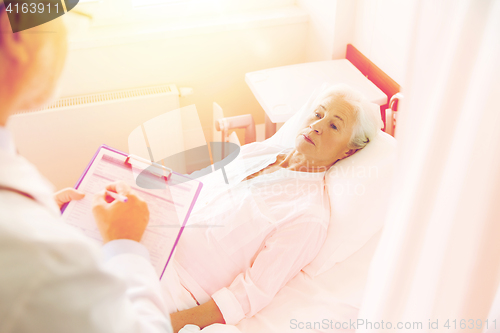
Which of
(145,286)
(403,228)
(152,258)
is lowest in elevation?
(152,258)

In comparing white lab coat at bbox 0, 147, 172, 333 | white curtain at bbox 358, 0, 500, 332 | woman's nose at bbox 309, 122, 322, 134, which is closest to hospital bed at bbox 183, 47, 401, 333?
woman's nose at bbox 309, 122, 322, 134

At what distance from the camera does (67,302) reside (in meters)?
0.39

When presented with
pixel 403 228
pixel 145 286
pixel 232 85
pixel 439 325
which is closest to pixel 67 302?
pixel 145 286

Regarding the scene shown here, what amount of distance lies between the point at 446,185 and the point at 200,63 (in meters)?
1.85

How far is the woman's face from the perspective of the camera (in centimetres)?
139

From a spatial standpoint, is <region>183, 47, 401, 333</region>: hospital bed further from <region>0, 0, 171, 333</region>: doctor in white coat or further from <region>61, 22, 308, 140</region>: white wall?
<region>61, 22, 308, 140</region>: white wall

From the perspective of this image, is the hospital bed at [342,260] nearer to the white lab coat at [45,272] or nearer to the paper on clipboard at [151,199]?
the paper on clipboard at [151,199]

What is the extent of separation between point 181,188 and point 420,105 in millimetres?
664

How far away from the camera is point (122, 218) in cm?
69

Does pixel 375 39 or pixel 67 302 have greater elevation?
pixel 67 302

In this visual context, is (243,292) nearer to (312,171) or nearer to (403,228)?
(312,171)

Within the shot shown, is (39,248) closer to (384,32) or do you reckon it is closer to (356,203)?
(356,203)

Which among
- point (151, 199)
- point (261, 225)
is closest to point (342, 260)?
point (261, 225)

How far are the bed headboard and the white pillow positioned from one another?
0.44 metres
